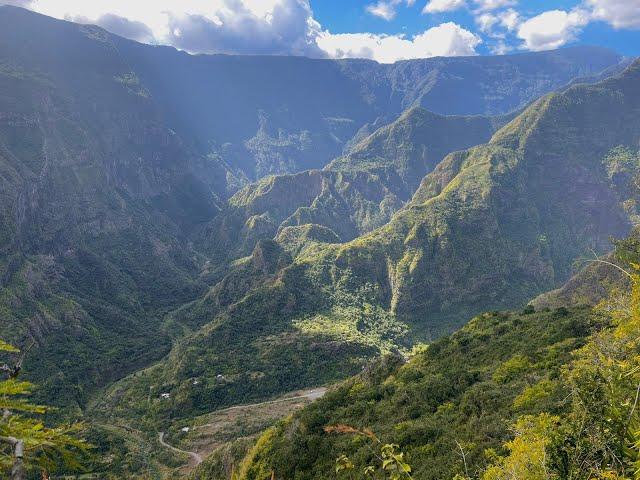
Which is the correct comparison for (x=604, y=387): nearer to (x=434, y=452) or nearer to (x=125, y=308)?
(x=434, y=452)

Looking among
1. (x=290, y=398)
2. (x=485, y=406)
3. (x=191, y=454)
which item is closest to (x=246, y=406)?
(x=290, y=398)

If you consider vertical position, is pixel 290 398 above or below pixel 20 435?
below

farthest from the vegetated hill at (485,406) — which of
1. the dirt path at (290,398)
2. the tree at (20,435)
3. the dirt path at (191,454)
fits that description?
the dirt path at (290,398)

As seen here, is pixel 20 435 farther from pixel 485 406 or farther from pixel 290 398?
pixel 290 398

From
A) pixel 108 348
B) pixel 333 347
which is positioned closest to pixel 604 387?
pixel 333 347

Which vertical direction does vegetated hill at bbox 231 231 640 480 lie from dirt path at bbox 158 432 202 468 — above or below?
above

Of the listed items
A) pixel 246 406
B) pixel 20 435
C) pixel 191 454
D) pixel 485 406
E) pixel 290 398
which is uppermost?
pixel 20 435

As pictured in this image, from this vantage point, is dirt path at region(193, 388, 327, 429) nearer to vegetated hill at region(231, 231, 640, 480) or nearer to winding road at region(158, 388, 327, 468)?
winding road at region(158, 388, 327, 468)

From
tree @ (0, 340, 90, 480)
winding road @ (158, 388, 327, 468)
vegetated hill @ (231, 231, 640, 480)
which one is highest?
tree @ (0, 340, 90, 480)

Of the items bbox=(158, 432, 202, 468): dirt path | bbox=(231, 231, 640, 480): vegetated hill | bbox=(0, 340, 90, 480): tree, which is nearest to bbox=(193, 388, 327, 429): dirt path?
bbox=(158, 432, 202, 468): dirt path
